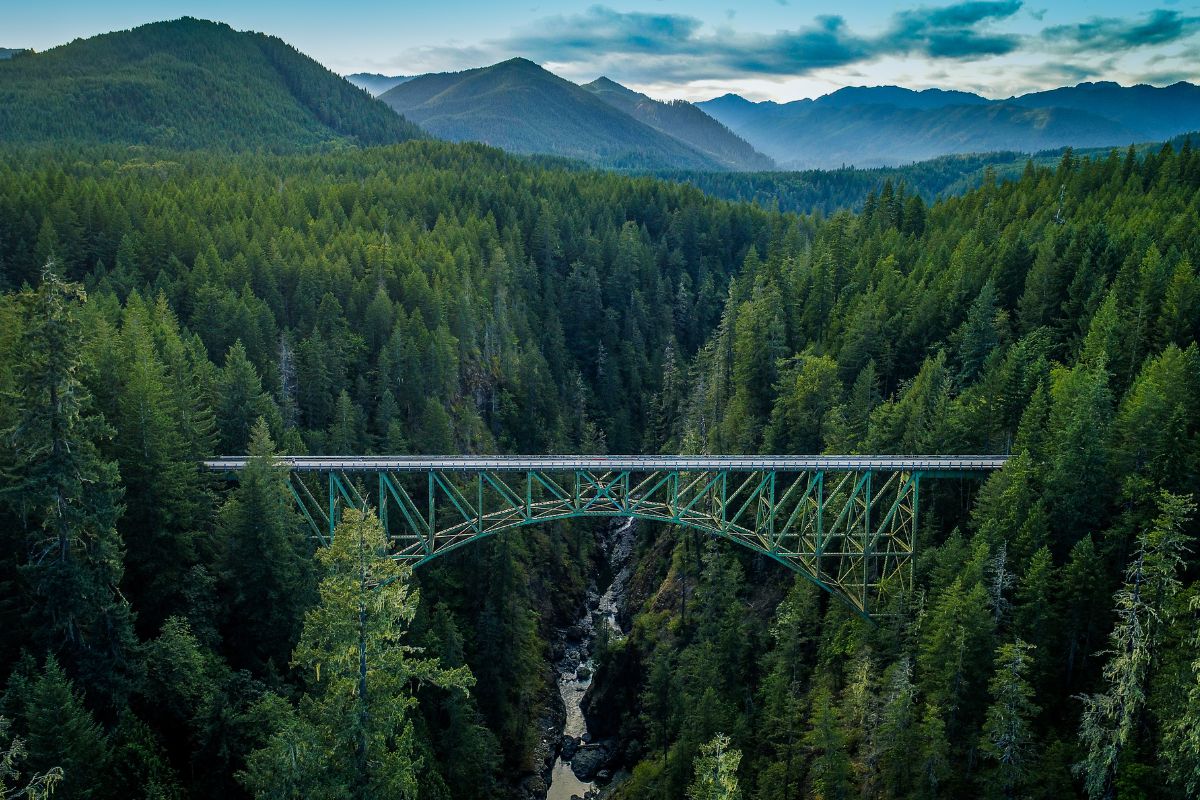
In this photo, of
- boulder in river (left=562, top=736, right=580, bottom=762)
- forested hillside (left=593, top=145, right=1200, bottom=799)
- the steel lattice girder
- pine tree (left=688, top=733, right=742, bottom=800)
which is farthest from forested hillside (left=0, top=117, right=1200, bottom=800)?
pine tree (left=688, top=733, right=742, bottom=800)

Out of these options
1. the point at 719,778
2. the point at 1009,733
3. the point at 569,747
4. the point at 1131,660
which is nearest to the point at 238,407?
the point at 569,747

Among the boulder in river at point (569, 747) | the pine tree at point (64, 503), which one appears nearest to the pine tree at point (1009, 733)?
the boulder in river at point (569, 747)

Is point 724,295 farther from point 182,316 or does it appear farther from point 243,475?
point 243,475

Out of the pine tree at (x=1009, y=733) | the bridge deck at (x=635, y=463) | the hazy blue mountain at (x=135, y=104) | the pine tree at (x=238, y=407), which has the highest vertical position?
the hazy blue mountain at (x=135, y=104)

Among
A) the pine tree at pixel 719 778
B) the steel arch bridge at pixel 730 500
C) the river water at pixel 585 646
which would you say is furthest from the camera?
the river water at pixel 585 646

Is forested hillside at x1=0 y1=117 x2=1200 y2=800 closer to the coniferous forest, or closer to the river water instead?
the coniferous forest

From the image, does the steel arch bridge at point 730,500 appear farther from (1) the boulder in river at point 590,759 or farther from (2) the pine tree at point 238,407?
(1) the boulder in river at point 590,759
